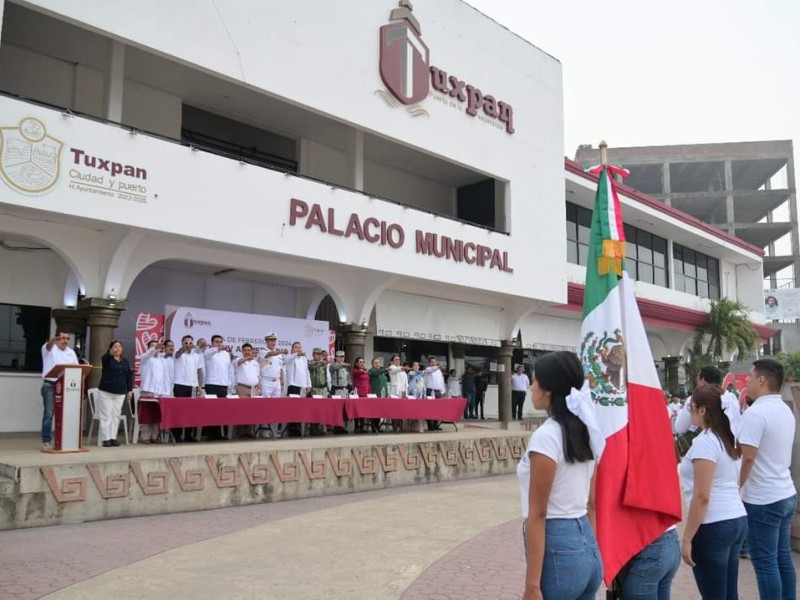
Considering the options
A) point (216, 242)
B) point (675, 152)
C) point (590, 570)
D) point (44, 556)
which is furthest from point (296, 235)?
point (675, 152)

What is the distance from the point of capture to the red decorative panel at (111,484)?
8.14 meters

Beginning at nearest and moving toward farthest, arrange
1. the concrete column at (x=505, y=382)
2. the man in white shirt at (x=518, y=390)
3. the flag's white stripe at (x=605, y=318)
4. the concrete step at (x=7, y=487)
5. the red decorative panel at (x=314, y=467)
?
the flag's white stripe at (x=605, y=318) < the concrete step at (x=7, y=487) < the red decorative panel at (x=314, y=467) < the concrete column at (x=505, y=382) < the man in white shirt at (x=518, y=390)

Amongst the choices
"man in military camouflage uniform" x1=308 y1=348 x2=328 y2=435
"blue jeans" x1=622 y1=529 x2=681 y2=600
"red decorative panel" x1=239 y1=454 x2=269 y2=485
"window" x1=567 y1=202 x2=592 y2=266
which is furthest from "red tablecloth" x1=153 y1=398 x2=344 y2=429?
"window" x1=567 y1=202 x2=592 y2=266

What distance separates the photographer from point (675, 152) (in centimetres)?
4969

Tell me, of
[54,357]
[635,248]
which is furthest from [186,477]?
[635,248]

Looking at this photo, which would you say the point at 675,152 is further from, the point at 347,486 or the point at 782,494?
the point at 782,494

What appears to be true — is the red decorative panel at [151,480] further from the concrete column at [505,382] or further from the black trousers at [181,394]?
the concrete column at [505,382]

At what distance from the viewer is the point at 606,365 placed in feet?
12.9

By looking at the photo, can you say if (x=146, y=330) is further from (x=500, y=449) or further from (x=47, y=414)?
(x=500, y=449)

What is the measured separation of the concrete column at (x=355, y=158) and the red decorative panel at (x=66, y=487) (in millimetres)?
9648

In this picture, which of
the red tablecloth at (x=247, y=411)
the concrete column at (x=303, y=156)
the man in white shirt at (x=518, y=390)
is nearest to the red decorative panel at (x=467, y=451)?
the red tablecloth at (x=247, y=411)

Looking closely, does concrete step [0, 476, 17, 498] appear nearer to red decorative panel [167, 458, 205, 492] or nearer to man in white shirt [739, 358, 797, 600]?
red decorative panel [167, 458, 205, 492]

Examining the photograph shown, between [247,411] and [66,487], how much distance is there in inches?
162

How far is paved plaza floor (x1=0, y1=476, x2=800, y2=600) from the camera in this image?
5504 millimetres
